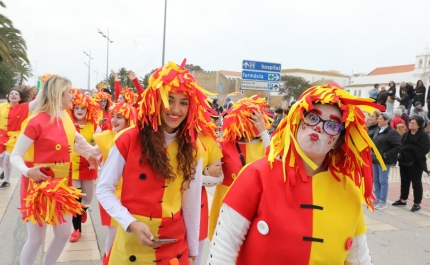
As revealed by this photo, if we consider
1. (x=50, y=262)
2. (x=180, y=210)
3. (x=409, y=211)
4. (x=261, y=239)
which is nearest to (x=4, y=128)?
(x=50, y=262)

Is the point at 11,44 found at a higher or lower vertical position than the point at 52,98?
higher

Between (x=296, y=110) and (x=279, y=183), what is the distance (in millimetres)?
350

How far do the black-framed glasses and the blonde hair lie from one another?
89.6 inches

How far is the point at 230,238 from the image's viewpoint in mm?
1568

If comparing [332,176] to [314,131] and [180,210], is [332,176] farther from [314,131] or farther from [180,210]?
[180,210]

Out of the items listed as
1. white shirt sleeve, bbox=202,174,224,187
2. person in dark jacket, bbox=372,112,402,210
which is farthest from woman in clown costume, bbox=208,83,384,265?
person in dark jacket, bbox=372,112,402,210

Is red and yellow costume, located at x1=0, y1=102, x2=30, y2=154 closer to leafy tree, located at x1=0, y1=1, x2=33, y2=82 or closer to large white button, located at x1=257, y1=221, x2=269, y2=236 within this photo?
large white button, located at x1=257, y1=221, x2=269, y2=236

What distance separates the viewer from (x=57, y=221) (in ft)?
9.35

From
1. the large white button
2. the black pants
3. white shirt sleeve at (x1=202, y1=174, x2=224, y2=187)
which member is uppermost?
the large white button

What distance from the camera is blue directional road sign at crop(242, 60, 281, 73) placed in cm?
973

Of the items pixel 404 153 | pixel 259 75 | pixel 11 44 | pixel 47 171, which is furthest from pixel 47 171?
pixel 11 44

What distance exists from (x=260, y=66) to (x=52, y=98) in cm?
754

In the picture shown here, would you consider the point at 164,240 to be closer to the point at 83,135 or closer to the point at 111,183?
the point at 111,183

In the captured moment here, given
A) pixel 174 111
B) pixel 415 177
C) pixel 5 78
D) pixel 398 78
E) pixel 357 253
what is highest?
pixel 398 78
